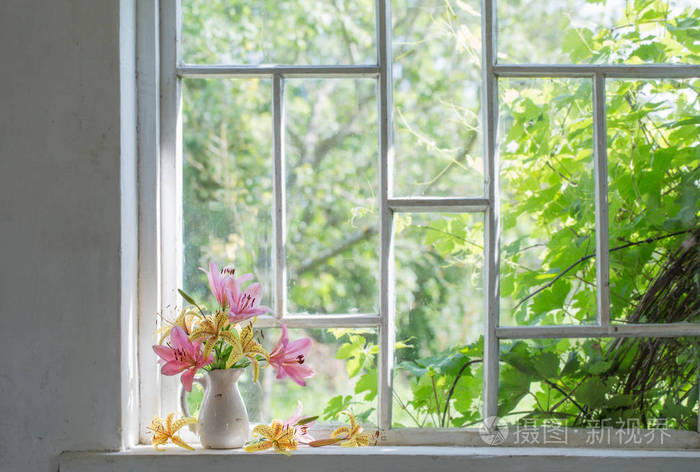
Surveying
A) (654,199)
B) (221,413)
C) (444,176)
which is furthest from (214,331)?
(654,199)

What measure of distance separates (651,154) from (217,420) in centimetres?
104

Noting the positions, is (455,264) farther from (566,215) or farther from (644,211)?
(644,211)

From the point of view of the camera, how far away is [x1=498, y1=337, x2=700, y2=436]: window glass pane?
1.23 m

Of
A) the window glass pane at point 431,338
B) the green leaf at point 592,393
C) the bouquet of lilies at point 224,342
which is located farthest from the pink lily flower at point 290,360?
the green leaf at point 592,393

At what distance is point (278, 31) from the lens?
1269 millimetres

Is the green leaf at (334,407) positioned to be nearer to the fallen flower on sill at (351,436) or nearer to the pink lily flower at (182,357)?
the fallen flower on sill at (351,436)

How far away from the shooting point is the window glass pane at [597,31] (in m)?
1.26

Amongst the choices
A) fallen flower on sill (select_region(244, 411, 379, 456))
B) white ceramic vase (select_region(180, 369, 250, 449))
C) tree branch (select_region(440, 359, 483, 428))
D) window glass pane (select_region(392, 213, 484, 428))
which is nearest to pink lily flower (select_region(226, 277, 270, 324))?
white ceramic vase (select_region(180, 369, 250, 449))

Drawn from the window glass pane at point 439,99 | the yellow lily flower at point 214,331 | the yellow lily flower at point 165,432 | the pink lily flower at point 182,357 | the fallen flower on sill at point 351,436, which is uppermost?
the window glass pane at point 439,99

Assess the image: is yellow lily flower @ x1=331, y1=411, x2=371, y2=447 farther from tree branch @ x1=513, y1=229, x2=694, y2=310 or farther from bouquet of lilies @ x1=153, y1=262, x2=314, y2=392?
tree branch @ x1=513, y1=229, x2=694, y2=310

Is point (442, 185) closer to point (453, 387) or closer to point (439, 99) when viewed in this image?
point (439, 99)
